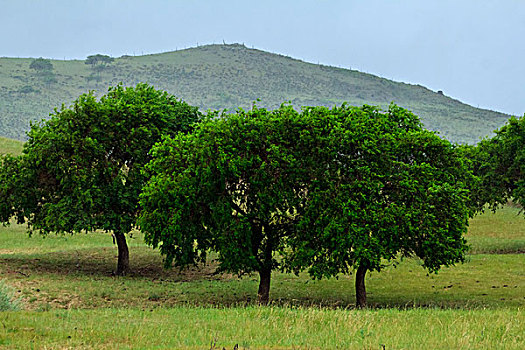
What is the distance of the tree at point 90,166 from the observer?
32.9 meters

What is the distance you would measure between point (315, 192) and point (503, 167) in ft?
89.1

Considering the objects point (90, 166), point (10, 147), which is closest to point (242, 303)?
point (90, 166)

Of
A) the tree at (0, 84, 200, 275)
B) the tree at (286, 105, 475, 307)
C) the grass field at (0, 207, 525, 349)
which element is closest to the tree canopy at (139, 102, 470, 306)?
the tree at (286, 105, 475, 307)

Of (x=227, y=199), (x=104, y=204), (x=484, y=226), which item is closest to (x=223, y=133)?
(x=227, y=199)

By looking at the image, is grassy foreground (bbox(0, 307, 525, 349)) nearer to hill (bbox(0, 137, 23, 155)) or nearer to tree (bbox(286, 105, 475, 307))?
tree (bbox(286, 105, 475, 307))

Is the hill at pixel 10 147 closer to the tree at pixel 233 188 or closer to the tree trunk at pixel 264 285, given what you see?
the tree at pixel 233 188

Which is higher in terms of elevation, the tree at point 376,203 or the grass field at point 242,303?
the tree at point 376,203

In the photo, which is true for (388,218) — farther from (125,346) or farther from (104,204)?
(104,204)

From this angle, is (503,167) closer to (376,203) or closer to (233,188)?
(376,203)

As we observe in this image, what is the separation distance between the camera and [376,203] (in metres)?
24.2

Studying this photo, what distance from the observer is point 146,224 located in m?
26.1

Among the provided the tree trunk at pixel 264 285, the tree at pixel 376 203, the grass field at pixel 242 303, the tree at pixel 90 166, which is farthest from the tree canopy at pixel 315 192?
the tree at pixel 90 166

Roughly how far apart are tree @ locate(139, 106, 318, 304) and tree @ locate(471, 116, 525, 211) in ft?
78.0

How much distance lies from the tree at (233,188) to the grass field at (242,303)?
9.81 ft
